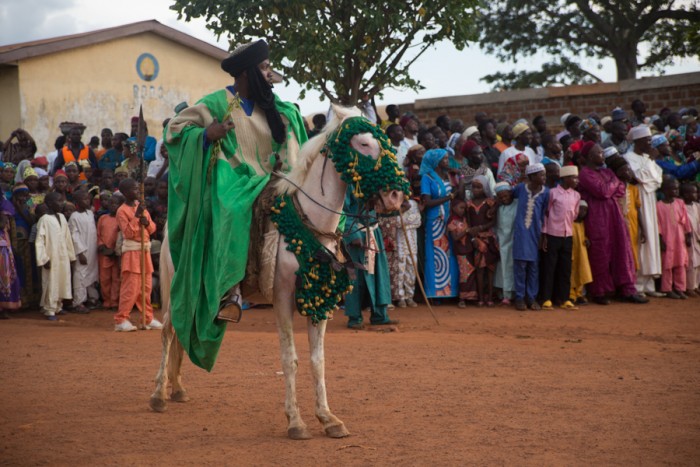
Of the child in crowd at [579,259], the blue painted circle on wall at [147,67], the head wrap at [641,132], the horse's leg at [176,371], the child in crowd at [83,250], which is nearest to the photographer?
the horse's leg at [176,371]

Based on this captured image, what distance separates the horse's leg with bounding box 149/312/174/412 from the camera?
7160 mm

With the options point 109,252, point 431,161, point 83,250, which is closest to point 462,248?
point 431,161

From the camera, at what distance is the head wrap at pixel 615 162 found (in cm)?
1420

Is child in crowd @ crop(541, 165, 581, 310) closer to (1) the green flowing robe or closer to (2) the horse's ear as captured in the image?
(1) the green flowing robe

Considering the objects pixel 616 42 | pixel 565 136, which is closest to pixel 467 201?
pixel 565 136

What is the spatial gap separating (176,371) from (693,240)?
10599mm

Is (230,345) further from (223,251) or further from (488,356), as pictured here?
(223,251)

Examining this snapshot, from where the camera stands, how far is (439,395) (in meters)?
7.58

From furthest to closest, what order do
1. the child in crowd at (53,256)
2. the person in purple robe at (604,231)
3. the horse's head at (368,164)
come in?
the person in purple robe at (604,231) < the child in crowd at (53,256) < the horse's head at (368,164)

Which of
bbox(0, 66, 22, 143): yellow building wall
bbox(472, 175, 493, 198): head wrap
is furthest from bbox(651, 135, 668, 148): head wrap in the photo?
bbox(0, 66, 22, 143): yellow building wall

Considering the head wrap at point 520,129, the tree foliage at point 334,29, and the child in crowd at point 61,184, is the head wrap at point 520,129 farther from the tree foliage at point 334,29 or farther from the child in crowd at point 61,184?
the child in crowd at point 61,184

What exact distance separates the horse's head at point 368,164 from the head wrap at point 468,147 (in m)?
8.11

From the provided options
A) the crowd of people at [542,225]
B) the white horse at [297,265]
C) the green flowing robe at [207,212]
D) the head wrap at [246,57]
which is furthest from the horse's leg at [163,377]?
the crowd of people at [542,225]

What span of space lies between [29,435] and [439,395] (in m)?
3.30
